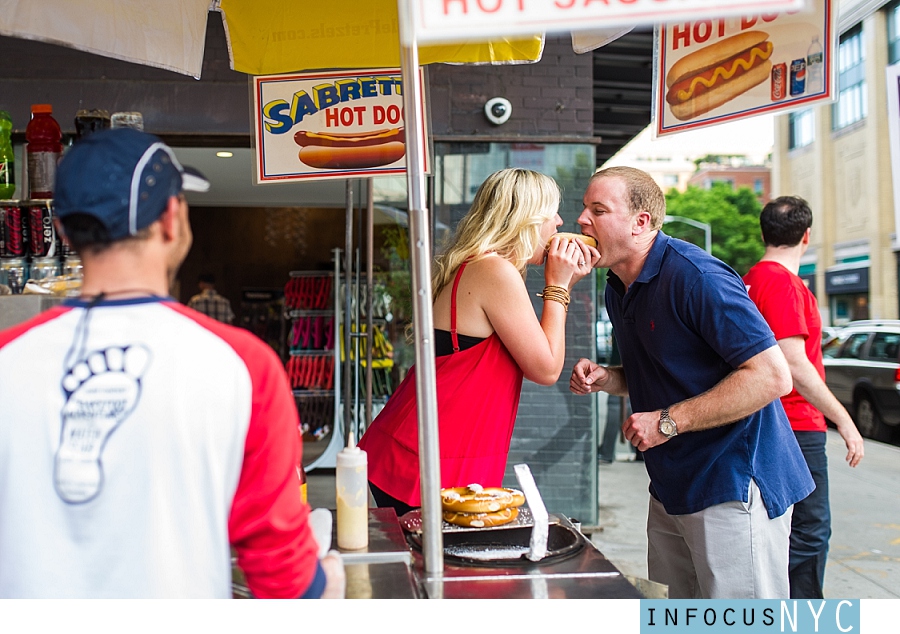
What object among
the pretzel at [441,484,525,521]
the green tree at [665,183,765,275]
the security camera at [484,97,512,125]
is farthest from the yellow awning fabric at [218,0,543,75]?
the green tree at [665,183,765,275]

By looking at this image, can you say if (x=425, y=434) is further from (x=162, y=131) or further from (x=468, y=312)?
(x=162, y=131)

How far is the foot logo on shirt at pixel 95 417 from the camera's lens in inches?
52.7

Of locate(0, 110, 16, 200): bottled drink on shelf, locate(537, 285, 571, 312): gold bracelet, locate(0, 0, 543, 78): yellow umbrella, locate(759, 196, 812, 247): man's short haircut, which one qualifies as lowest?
locate(537, 285, 571, 312): gold bracelet

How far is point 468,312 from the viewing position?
9.37ft

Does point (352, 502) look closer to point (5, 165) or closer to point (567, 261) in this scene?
point (567, 261)

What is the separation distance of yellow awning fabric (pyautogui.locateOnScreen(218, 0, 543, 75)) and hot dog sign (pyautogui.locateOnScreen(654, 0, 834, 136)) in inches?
27.7

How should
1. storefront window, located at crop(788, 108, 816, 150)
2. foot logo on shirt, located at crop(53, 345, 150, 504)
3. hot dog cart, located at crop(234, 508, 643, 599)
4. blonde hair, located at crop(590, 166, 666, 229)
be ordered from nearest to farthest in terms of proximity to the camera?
foot logo on shirt, located at crop(53, 345, 150, 504)
hot dog cart, located at crop(234, 508, 643, 599)
blonde hair, located at crop(590, 166, 666, 229)
storefront window, located at crop(788, 108, 816, 150)

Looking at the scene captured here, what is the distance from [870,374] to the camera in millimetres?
11555

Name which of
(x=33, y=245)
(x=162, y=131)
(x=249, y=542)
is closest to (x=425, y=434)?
(x=249, y=542)

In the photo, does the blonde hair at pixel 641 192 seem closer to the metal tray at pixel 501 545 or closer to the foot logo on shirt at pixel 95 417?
the metal tray at pixel 501 545

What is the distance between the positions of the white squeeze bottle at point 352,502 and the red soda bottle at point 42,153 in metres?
1.89

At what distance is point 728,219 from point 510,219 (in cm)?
5307

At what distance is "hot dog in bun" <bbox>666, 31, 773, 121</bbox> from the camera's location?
8.84 feet

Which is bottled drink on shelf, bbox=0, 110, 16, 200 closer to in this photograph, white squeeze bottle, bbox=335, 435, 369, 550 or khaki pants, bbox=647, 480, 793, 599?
white squeeze bottle, bbox=335, 435, 369, 550
